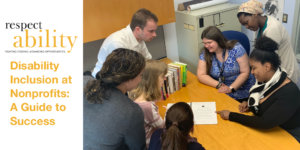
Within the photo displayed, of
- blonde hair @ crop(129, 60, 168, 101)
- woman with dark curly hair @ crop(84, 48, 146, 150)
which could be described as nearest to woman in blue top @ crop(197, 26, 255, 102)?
blonde hair @ crop(129, 60, 168, 101)

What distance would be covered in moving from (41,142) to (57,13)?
0.60 meters

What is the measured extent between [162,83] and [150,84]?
0.96 ft

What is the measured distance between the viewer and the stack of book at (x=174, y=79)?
7.27ft

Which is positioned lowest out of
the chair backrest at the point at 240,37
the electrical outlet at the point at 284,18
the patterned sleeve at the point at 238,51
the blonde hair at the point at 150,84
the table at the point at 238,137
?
the table at the point at 238,137

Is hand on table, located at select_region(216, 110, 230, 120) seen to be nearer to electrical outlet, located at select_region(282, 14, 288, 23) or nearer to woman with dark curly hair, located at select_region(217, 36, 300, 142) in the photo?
woman with dark curly hair, located at select_region(217, 36, 300, 142)

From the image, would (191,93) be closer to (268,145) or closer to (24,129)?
(268,145)

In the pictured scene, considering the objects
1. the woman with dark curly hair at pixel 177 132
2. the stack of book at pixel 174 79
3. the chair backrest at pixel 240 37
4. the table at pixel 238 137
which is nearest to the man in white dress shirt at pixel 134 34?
the stack of book at pixel 174 79

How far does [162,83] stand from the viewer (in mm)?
2010

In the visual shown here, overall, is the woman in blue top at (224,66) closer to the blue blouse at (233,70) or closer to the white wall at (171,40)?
the blue blouse at (233,70)

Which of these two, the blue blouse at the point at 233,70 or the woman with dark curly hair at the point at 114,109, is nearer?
the woman with dark curly hair at the point at 114,109

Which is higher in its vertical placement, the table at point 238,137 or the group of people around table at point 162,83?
the group of people around table at point 162,83

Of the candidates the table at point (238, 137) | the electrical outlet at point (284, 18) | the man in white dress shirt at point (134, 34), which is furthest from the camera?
the electrical outlet at point (284, 18)

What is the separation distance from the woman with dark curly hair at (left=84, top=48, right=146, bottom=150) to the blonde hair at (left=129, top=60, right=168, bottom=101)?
1.44ft

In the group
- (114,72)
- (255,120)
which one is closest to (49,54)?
(114,72)
